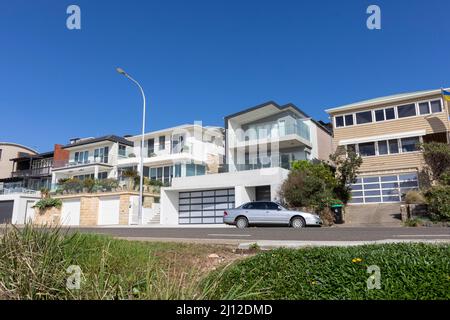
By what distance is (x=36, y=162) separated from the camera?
56.5 m

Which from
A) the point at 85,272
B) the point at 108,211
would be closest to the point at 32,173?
the point at 108,211

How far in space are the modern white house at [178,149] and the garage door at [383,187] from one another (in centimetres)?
1382

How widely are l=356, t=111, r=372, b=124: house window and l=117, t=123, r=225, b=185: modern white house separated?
13946mm

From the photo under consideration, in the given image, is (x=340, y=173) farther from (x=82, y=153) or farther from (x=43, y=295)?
(x=82, y=153)

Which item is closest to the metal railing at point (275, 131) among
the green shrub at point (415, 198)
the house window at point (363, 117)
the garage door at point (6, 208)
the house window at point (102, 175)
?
the house window at point (363, 117)

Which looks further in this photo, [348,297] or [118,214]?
[118,214]

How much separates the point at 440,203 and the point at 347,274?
1582 cm

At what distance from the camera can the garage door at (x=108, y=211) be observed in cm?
3180

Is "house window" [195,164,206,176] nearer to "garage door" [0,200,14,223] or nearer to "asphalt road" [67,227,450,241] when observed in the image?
"asphalt road" [67,227,450,241]

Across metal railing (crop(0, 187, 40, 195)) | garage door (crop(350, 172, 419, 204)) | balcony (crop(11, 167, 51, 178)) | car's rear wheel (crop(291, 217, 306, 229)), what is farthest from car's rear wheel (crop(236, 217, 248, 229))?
balcony (crop(11, 167, 51, 178))
